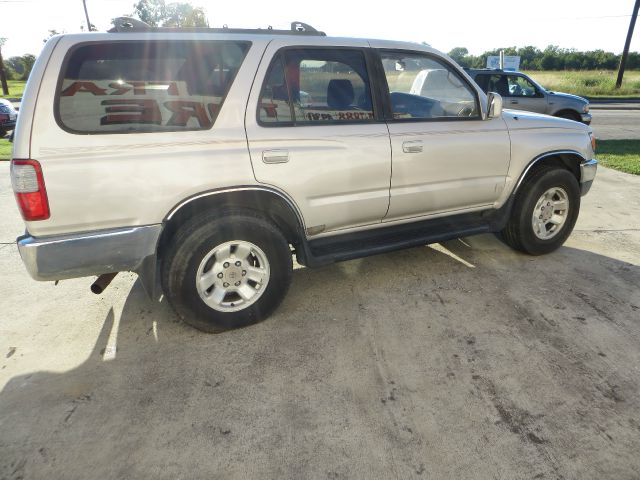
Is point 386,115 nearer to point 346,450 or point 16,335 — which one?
point 346,450

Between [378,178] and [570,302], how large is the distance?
1763 millimetres

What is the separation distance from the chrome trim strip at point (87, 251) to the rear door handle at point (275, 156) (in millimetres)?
783

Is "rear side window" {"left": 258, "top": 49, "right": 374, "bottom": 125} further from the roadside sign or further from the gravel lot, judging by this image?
the roadside sign

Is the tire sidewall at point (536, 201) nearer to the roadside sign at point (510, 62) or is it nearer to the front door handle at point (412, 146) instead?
the front door handle at point (412, 146)

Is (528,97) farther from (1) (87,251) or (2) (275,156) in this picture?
(1) (87,251)

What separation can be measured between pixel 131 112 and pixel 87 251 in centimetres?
84

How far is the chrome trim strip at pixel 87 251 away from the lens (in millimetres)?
2469

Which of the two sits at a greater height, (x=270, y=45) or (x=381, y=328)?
(x=270, y=45)

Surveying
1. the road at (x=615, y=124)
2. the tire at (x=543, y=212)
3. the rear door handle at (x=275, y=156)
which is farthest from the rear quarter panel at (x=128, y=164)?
the road at (x=615, y=124)

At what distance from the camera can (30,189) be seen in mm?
2357

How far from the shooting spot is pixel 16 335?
3.01 m

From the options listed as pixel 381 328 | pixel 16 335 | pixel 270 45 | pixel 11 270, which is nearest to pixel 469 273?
pixel 381 328

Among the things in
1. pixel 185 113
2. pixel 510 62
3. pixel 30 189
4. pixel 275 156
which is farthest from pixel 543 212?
pixel 510 62

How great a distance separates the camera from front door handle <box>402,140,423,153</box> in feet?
10.8
